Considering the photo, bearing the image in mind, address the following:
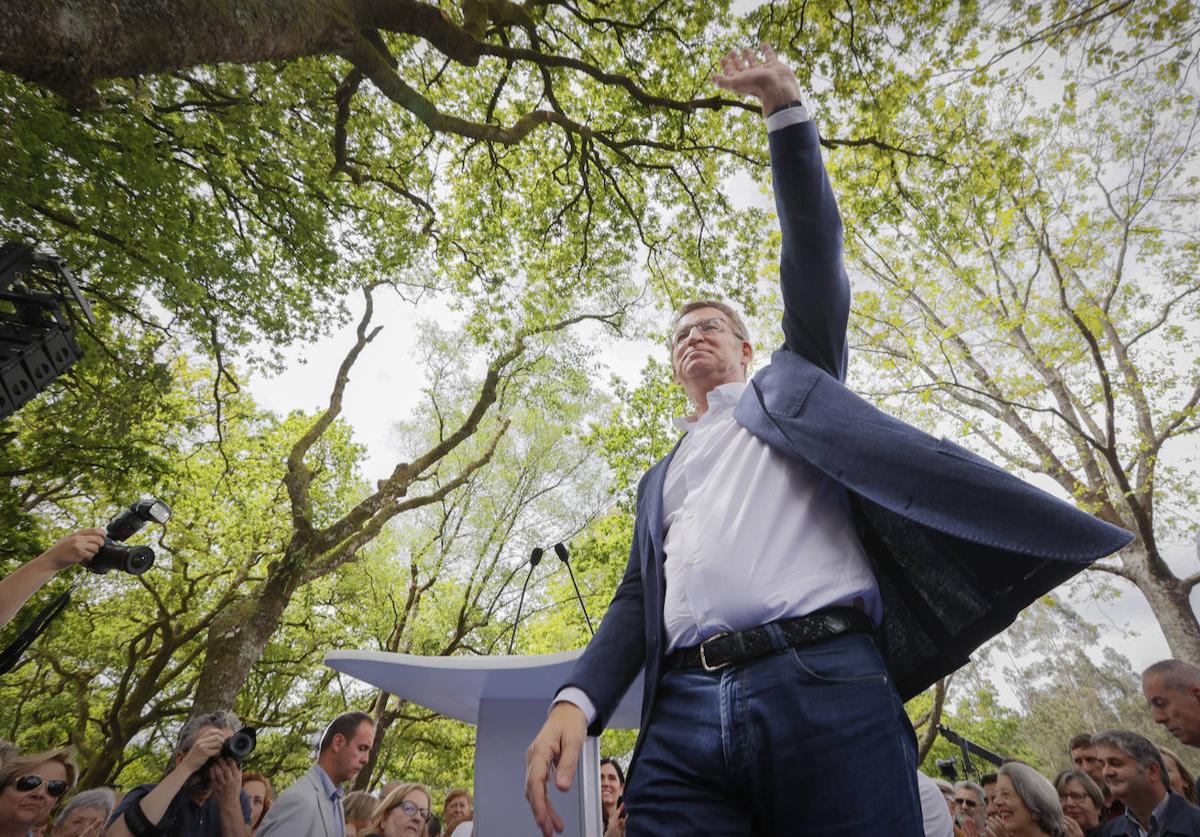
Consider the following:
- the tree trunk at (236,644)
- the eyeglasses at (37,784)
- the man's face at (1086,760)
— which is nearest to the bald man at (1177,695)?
the man's face at (1086,760)

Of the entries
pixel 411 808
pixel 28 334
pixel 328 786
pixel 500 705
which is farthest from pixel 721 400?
pixel 411 808

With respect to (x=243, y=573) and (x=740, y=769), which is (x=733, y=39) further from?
(x=243, y=573)

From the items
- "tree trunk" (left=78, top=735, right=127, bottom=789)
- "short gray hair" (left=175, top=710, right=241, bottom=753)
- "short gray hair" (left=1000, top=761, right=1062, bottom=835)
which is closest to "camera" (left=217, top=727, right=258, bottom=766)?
"short gray hair" (left=175, top=710, right=241, bottom=753)

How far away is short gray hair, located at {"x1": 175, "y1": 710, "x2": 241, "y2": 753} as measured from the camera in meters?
3.86

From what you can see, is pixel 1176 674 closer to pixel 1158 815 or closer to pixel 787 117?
pixel 1158 815

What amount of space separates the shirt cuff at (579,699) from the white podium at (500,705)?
1.58 metres

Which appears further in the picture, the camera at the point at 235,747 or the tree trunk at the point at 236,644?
the tree trunk at the point at 236,644

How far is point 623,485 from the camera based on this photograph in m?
14.5

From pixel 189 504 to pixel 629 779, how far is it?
50.4 feet

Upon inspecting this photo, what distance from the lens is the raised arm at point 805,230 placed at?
5.18 ft

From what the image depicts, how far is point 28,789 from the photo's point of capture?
3.62 meters

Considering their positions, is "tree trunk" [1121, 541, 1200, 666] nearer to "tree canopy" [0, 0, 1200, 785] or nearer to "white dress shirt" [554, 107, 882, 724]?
"tree canopy" [0, 0, 1200, 785]

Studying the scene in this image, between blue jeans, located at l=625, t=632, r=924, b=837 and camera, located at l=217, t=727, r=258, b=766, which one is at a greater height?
camera, located at l=217, t=727, r=258, b=766

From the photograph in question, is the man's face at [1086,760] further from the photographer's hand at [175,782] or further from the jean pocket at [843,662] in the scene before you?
the photographer's hand at [175,782]
